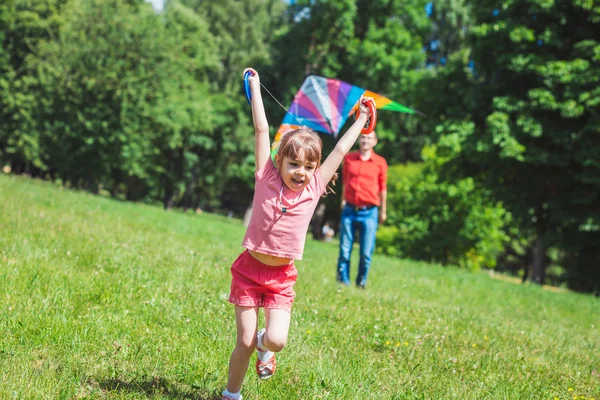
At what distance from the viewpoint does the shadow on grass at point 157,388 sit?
3572 millimetres

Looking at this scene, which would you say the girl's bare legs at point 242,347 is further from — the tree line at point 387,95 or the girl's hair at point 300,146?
the tree line at point 387,95

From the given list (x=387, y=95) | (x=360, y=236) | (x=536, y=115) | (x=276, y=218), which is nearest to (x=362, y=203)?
(x=360, y=236)

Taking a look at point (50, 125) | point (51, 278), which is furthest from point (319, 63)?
point (51, 278)

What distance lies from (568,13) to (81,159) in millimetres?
23859

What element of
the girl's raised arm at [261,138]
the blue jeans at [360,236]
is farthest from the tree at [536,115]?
the girl's raised arm at [261,138]

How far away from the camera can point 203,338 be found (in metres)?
4.72

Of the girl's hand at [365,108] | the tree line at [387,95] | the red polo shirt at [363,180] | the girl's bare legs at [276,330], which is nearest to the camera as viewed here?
the girl's bare legs at [276,330]

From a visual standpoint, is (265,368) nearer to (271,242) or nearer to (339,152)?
(271,242)

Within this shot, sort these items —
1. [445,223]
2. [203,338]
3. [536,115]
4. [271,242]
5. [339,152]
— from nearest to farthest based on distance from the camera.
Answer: [271,242]
[339,152]
[203,338]
[536,115]
[445,223]

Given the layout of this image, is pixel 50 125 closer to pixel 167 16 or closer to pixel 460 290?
pixel 167 16

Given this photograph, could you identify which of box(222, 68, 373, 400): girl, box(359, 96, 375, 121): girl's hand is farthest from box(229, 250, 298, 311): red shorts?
box(359, 96, 375, 121): girl's hand

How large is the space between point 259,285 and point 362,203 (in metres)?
5.22

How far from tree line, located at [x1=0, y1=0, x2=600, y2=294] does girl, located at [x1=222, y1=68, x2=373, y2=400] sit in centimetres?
1099

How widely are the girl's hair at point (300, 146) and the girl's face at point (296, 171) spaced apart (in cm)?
3
